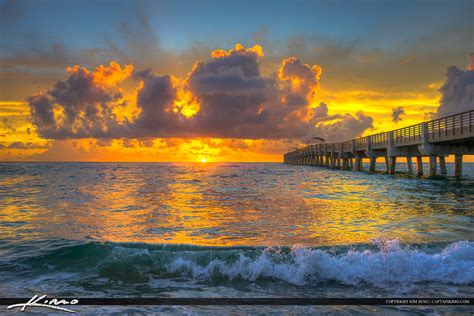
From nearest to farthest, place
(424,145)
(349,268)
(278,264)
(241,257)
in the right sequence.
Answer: (349,268), (278,264), (241,257), (424,145)

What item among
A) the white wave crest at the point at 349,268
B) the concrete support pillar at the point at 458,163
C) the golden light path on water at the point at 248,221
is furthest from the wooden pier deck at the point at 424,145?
the white wave crest at the point at 349,268

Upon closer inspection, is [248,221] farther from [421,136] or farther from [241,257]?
[421,136]

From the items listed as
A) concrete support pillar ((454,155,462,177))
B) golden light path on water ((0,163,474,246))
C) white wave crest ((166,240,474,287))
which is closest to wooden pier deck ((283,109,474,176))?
concrete support pillar ((454,155,462,177))

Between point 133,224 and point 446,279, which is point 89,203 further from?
point 446,279

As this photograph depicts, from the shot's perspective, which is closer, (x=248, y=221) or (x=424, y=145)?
(x=248, y=221)

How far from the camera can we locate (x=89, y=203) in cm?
1877
